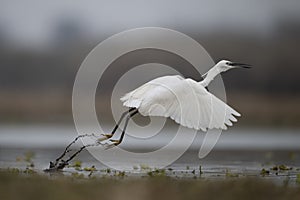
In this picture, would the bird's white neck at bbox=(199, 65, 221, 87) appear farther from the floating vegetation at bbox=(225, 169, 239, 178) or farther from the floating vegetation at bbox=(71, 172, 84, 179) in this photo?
the floating vegetation at bbox=(71, 172, 84, 179)

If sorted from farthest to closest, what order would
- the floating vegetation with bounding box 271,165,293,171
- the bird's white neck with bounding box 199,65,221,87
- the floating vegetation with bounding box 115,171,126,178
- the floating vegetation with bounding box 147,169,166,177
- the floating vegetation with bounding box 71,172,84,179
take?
1. the floating vegetation with bounding box 271,165,293,171
2. the bird's white neck with bounding box 199,65,221,87
3. the floating vegetation with bounding box 115,171,126,178
4. the floating vegetation with bounding box 147,169,166,177
5. the floating vegetation with bounding box 71,172,84,179

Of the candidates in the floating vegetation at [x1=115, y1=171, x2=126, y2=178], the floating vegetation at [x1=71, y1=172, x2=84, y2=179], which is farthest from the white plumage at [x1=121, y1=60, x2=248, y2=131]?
the floating vegetation at [x1=71, y1=172, x2=84, y2=179]

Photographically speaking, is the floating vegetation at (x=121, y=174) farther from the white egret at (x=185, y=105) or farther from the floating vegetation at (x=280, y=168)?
the floating vegetation at (x=280, y=168)

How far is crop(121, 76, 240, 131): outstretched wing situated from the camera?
1251 cm

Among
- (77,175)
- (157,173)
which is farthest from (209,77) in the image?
(77,175)

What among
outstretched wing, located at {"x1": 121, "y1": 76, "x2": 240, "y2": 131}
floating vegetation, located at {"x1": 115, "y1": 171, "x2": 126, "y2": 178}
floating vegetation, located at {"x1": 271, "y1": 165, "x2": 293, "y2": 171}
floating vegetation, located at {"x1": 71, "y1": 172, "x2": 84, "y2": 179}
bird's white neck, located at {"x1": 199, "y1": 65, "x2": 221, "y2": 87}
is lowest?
floating vegetation, located at {"x1": 71, "y1": 172, "x2": 84, "y2": 179}

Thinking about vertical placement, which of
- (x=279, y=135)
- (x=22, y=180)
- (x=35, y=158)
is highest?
(x=279, y=135)

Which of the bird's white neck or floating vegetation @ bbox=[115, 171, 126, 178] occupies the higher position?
the bird's white neck

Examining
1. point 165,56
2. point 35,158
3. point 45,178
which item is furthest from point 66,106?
point 45,178

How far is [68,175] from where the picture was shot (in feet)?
41.0

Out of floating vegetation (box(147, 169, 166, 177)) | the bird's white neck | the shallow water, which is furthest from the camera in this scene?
the shallow water

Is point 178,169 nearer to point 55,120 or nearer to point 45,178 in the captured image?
point 45,178

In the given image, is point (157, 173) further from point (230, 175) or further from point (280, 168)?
point (280, 168)

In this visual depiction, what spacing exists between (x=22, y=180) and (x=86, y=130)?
9.41 meters
